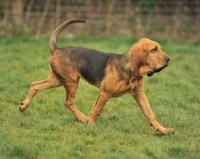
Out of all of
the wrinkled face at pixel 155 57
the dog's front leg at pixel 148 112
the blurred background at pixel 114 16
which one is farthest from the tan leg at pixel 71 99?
the blurred background at pixel 114 16

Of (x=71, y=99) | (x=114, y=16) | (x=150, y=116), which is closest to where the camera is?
(x=150, y=116)

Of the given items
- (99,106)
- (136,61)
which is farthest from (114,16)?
(136,61)

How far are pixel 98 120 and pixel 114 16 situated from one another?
26.4 ft

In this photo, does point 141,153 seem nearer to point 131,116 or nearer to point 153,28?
point 131,116

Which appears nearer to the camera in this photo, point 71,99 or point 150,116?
point 150,116

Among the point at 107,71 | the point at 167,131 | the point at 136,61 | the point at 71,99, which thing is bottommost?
the point at 167,131

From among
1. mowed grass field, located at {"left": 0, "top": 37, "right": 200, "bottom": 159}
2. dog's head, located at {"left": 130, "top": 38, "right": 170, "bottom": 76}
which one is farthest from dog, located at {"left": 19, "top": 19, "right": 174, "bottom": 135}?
mowed grass field, located at {"left": 0, "top": 37, "right": 200, "bottom": 159}

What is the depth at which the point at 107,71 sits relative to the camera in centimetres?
724

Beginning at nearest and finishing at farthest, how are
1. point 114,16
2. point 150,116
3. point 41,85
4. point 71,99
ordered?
point 150,116 < point 71,99 < point 41,85 < point 114,16

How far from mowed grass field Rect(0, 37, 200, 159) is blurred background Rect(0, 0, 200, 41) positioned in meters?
2.36

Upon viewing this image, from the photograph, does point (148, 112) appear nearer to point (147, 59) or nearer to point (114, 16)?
point (147, 59)

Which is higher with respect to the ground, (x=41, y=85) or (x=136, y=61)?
(x=136, y=61)

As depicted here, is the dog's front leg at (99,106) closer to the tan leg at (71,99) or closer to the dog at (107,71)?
the dog at (107,71)

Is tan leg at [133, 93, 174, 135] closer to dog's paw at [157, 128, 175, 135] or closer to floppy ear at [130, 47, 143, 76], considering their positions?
dog's paw at [157, 128, 175, 135]
